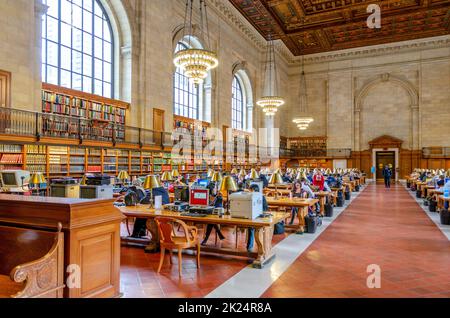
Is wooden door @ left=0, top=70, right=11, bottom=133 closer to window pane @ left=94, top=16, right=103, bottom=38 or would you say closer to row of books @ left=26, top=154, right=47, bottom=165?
row of books @ left=26, top=154, right=47, bottom=165

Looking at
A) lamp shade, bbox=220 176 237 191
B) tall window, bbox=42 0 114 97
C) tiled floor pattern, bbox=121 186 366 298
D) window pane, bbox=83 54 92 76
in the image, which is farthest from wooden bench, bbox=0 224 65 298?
window pane, bbox=83 54 92 76

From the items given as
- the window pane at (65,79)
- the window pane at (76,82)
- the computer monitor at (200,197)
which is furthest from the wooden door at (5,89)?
the computer monitor at (200,197)

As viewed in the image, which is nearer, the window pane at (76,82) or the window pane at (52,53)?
the window pane at (52,53)

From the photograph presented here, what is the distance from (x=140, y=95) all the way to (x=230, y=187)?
9.87 m

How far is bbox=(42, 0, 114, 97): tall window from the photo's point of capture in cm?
1079

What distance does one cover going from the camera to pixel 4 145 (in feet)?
26.9

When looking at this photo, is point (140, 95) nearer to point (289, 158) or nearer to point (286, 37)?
point (286, 37)

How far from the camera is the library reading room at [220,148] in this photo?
3.69 meters

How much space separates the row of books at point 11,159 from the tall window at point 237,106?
14.8 m

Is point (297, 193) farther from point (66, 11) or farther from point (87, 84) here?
point (66, 11)

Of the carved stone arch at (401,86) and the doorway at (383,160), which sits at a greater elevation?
the carved stone arch at (401,86)

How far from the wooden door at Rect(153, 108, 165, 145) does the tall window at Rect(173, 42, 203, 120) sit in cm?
216

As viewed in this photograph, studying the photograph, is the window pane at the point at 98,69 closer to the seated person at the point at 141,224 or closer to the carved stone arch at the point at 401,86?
the seated person at the point at 141,224
